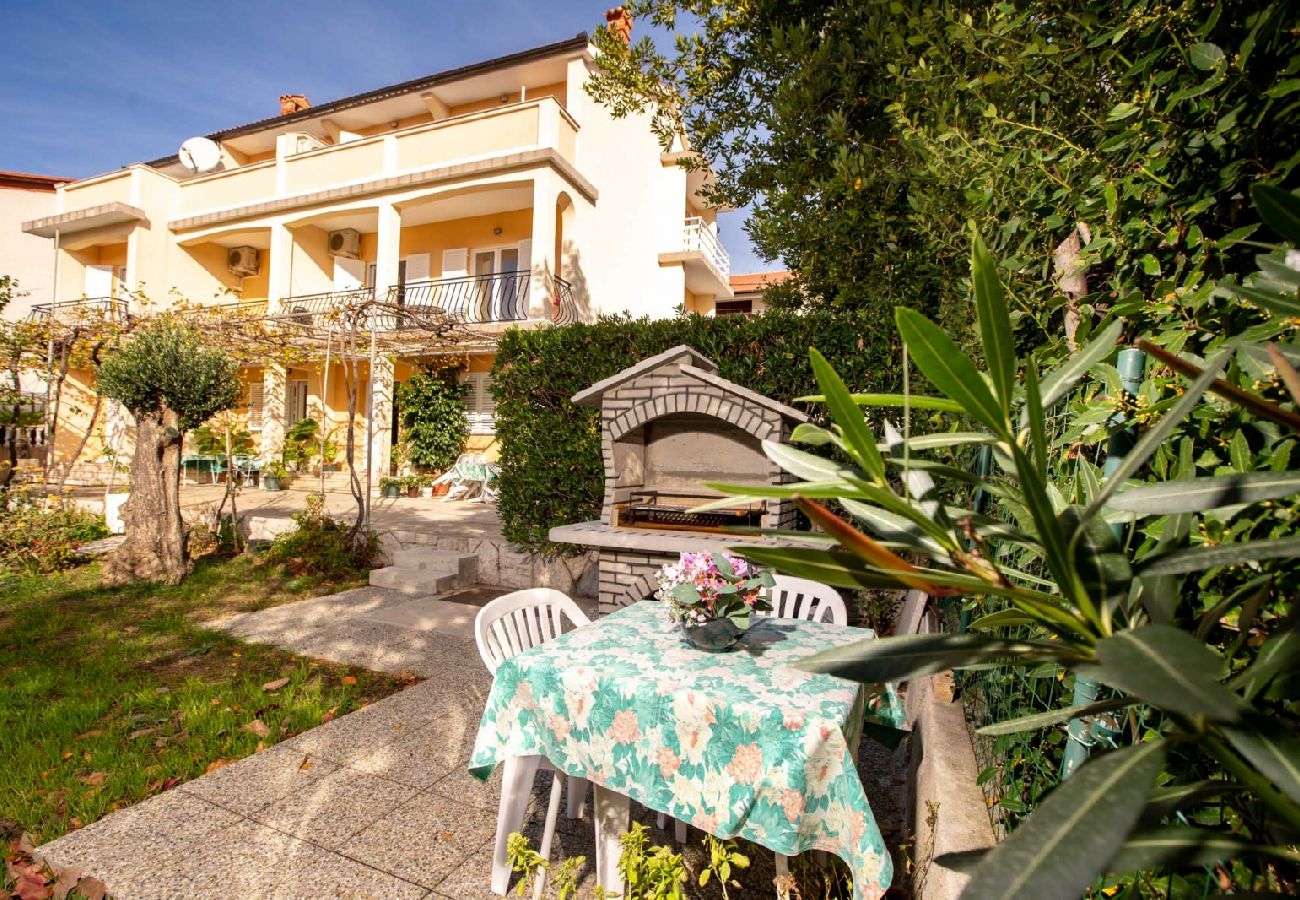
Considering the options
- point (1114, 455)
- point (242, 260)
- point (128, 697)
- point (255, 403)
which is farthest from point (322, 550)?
point (242, 260)

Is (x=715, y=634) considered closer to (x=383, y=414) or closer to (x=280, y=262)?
(x=383, y=414)

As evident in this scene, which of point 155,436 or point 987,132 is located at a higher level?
point 987,132

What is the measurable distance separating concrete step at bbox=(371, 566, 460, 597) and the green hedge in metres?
1.01

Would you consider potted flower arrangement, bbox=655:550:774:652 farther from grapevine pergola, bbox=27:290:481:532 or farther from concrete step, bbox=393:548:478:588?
grapevine pergola, bbox=27:290:481:532

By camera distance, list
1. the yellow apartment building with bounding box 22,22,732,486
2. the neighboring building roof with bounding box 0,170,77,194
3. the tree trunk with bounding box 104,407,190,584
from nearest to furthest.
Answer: the tree trunk with bounding box 104,407,190,584
the yellow apartment building with bounding box 22,22,732,486
the neighboring building roof with bounding box 0,170,77,194

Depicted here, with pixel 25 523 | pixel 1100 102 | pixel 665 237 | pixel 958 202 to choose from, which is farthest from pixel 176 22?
pixel 1100 102

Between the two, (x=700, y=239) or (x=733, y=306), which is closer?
(x=700, y=239)

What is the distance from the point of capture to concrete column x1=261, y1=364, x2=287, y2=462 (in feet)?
47.3

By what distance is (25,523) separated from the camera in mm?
7797

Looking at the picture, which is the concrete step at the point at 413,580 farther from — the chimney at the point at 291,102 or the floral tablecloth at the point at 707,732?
the chimney at the point at 291,102

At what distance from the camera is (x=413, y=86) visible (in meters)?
13.8

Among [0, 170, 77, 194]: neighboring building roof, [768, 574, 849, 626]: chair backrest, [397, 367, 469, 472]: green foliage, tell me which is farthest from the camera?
[0, 170, 77, 194]: neighboring building roof

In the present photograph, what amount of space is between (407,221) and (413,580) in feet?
35.4

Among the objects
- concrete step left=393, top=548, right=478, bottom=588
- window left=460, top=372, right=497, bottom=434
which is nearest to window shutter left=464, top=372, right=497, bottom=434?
window left=460, top=372, right=497, bottom=434
